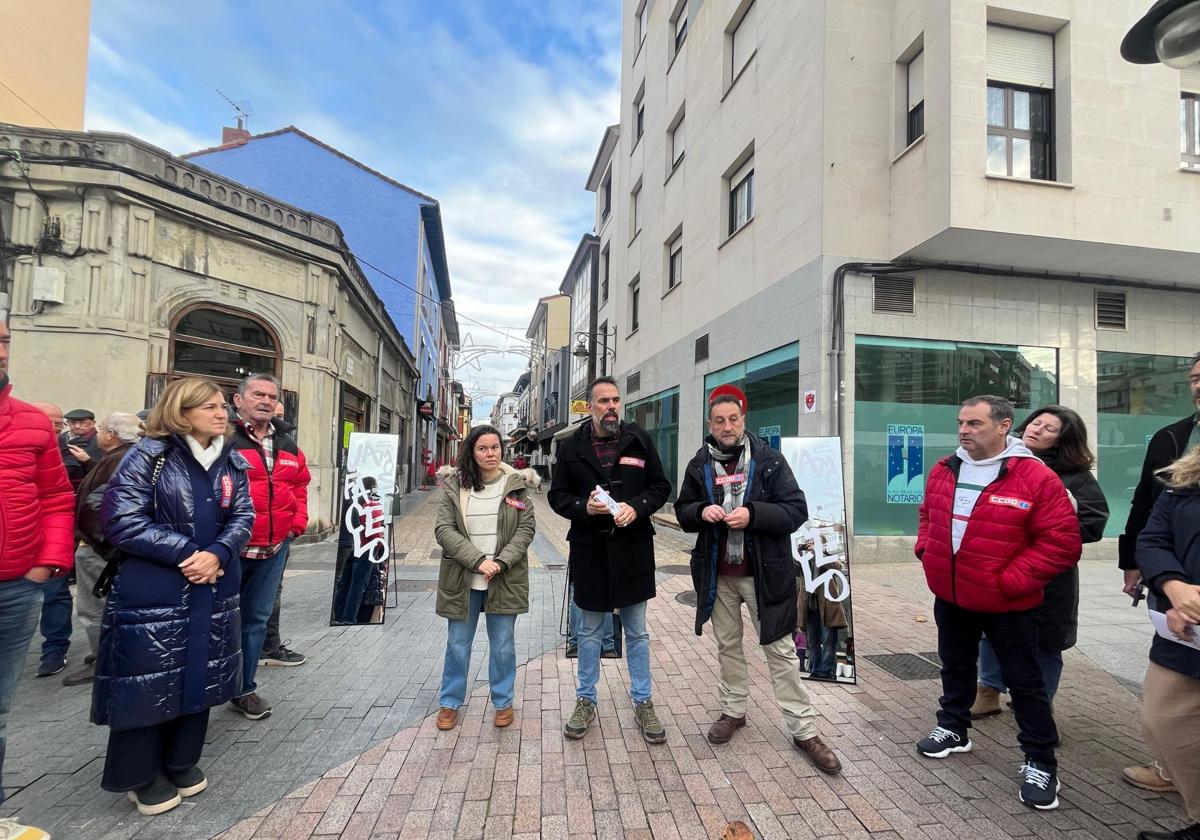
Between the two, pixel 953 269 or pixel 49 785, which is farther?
pixel 953 269

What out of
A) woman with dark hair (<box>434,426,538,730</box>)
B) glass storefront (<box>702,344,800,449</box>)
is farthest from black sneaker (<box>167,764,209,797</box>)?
glass storefront (<box>702,344,800,449</box>)

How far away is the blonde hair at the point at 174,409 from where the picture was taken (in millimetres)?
2732

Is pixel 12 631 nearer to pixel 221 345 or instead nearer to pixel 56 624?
pixel 56 624

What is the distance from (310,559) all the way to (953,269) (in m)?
11.0

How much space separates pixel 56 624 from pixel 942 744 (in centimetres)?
596

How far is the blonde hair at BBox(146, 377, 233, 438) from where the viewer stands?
2.73 metres

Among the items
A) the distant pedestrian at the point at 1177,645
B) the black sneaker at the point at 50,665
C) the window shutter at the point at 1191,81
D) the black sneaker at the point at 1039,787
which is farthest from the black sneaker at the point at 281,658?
the window shutter at the point at 1191,81

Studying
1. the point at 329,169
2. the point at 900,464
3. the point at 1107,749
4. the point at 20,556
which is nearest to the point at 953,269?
the point at 900,464

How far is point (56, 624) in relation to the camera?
420 centimetres

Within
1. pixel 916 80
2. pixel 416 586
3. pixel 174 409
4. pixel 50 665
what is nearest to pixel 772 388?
pixel 916 80

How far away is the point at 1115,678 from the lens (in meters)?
4.36

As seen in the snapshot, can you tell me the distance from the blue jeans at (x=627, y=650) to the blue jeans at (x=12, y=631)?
2.58 m

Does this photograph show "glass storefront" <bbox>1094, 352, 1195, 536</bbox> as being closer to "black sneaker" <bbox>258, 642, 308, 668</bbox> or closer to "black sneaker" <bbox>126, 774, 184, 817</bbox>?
"black sneaker" <bbox>258, 642, 308, 668</bbox>

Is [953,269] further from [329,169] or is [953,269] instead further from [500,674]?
[329,169]
